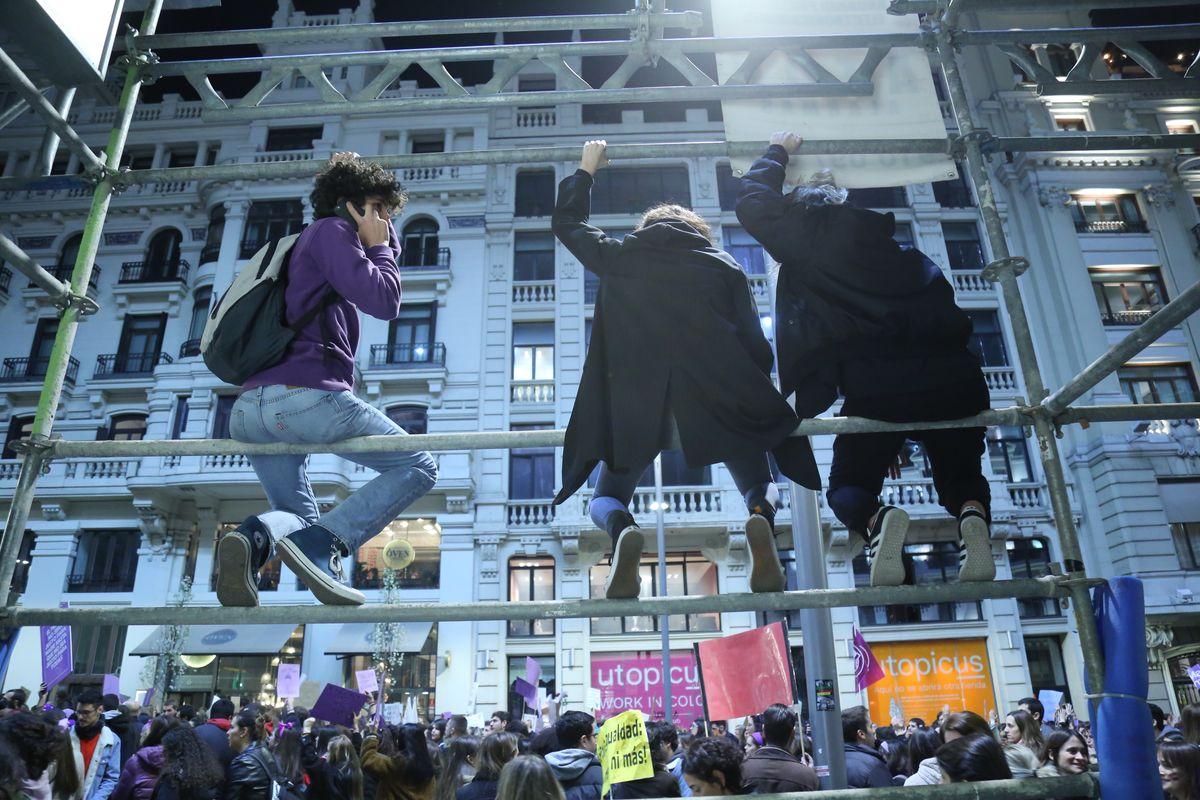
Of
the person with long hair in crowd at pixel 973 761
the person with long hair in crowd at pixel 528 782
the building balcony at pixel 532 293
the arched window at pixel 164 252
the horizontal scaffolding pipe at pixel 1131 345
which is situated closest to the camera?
the horizontal scaffolding pipe at pixel 1131 345

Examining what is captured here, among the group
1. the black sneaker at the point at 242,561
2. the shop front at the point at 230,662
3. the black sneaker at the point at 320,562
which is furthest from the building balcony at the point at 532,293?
the black sneaker at the point at 242,561

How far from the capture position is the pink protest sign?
2017 centimetres

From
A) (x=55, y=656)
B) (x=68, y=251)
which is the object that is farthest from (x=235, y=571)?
(x=68, y=251)

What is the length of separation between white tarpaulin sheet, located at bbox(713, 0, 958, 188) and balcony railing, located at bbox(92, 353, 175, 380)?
25158 millimetres

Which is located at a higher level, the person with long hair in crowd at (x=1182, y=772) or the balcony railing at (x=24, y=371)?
the balcony railing at (x=24, y=371)

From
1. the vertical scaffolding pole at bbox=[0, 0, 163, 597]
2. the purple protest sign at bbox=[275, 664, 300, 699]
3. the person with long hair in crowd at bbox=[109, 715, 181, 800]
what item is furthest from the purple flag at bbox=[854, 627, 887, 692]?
the vertical scaffolding pole at bbox=[0, 0, 163, 597]

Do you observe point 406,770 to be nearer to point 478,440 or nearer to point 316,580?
point 316,580

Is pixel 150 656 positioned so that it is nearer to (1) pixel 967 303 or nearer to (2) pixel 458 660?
(2) pixel 458 660

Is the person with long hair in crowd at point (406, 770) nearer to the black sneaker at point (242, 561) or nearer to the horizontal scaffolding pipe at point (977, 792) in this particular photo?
the black sneaker at point (242, 561)

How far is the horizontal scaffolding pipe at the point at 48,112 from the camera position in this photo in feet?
11.5

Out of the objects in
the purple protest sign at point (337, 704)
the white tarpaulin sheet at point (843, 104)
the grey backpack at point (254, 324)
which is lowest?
the purple protest sign at point (337, 704)

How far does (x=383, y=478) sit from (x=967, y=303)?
25574mm

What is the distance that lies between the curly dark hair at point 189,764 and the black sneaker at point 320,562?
10.4ft

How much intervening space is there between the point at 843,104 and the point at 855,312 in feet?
4.70
